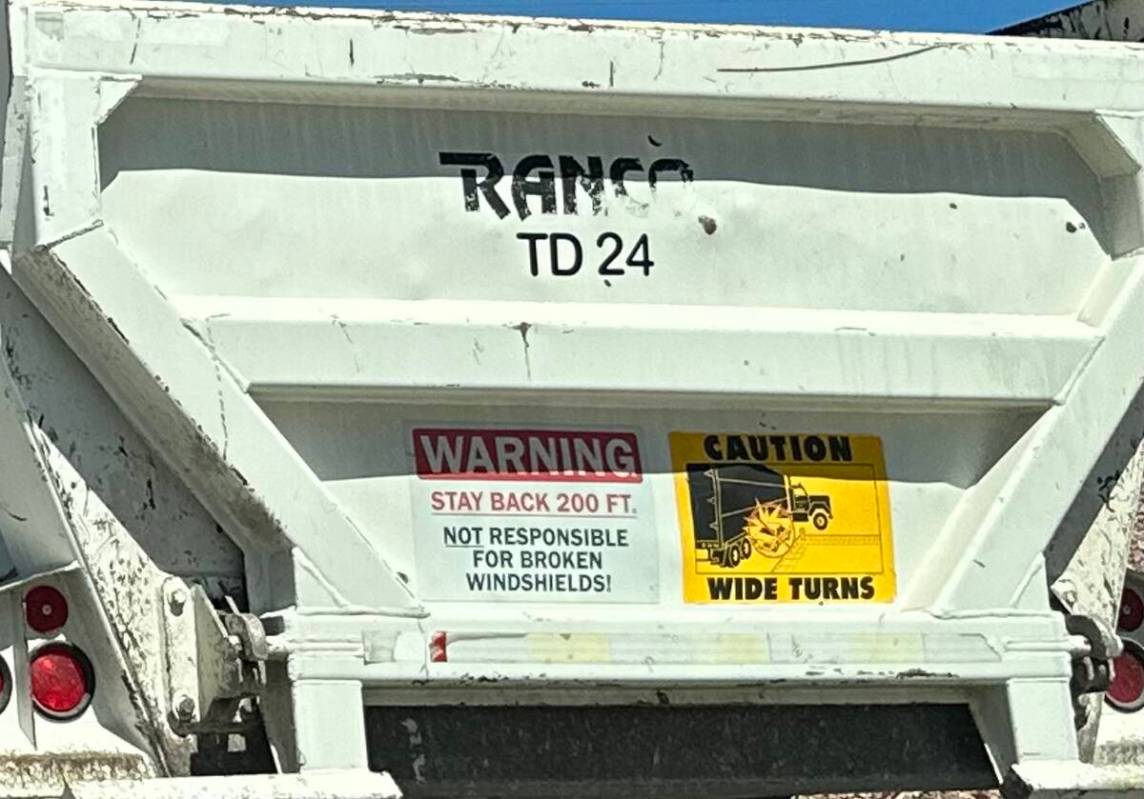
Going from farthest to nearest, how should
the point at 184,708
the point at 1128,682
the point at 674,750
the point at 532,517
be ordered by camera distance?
the point at 1128,682 → the point at 674,750 → the point at 532,517 → the point at 184,708

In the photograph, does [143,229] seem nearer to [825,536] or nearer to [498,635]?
[498,635]

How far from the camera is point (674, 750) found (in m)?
4.35

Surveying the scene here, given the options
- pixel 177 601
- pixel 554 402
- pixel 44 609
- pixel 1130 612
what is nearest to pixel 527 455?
pixel 554 402

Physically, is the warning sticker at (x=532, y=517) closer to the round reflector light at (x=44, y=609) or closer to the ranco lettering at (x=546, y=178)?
the ranco lettering at (x=546, y=178)

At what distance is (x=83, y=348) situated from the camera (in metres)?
4.10

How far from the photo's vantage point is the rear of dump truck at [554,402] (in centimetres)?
409

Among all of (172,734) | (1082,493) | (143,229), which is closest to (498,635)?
(172,734)

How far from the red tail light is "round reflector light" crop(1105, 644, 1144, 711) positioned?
0.13 feet

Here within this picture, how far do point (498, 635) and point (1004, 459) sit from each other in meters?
0.93

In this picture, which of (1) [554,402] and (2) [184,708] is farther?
(1) [554,402]

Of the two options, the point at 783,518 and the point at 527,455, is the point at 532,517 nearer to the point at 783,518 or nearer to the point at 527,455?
the point at 527,455

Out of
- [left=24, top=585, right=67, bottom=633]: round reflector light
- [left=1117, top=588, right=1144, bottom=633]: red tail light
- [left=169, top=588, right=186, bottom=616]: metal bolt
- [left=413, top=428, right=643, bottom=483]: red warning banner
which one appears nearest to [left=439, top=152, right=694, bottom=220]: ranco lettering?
[left=413, top=428, right=643, bottom=483]: red warning banner

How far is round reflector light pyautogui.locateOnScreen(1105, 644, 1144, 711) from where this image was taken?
4.80 meters

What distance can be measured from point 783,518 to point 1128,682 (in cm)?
80
